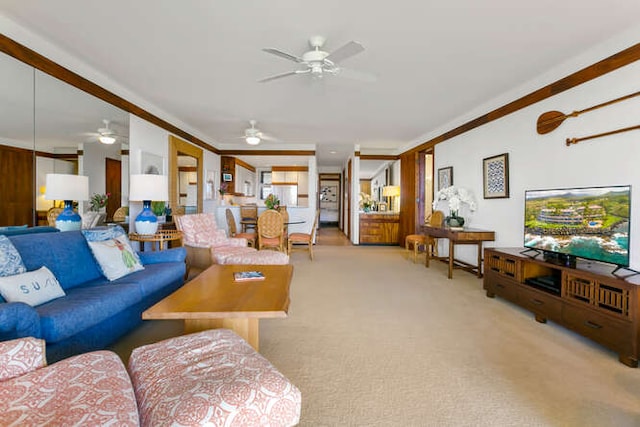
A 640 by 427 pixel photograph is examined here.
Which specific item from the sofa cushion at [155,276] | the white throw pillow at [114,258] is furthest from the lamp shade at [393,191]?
the white throw pillow at [114,258]

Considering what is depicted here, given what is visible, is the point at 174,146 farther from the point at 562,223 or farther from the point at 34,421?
the point at 562,223

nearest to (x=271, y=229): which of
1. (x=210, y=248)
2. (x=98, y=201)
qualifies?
(x=210, y=248)

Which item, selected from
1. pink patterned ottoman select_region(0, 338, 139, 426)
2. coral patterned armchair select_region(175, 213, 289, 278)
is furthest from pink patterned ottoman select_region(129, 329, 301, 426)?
coral patterned armchair select_region(175, 213, 289, 278)

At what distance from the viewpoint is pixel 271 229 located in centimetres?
487

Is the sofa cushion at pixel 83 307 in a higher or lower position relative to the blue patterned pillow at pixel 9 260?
lower

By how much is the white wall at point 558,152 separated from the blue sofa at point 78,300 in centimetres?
399

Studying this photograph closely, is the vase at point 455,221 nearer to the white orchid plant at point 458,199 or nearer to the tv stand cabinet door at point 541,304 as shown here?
the white orchid plant at point 458,199

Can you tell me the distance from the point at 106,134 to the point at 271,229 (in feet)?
8.31

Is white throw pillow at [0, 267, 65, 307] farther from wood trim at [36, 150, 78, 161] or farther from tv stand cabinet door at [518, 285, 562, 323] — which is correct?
tv stand cabinet door at [518, 285, 562, 323]

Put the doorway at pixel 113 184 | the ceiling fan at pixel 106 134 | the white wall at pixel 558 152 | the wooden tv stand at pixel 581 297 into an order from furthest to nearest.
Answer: the doorway at pixel 113 184
the ceiling fan at pixel 106 134
the white wall at pixel 558 152
the wooden tv stand at pixel 581 297

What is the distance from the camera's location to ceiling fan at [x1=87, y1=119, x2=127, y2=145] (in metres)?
3.31

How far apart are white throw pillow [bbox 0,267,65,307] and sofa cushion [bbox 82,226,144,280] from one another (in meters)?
0.42

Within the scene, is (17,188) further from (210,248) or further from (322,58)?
(322,58)

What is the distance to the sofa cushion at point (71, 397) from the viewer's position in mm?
892
